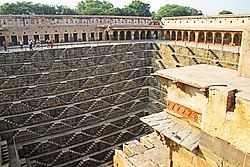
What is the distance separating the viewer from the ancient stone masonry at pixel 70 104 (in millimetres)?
11859

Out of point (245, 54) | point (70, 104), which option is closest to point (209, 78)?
point (245, 54)

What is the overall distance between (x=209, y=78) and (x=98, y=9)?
39.0m

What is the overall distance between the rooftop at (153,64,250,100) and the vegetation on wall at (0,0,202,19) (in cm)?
3399

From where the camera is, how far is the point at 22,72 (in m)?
13.2

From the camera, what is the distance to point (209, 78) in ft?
12.1

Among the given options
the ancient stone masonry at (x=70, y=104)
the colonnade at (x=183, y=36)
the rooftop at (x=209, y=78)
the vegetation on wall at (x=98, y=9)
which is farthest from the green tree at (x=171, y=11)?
the rooftop at (x=209, y=78)

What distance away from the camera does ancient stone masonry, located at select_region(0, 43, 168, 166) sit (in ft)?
38.9

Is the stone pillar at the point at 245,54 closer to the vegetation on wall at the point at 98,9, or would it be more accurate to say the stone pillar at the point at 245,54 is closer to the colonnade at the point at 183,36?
the colonnade at the point at 183,36

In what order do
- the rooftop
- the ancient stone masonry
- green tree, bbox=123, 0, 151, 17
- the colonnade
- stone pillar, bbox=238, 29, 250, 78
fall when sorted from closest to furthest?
the rooftop → stone pillar, bbox=238, 29, 250, 78 → the ancient stone masonry → the colonnade → green tree, bbox=123, 0, 151, 17

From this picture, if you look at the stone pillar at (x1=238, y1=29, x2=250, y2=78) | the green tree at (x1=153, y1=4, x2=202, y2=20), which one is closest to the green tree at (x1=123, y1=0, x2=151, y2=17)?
the green tree at (x1=153, y1=4, x2=202, y2=20)

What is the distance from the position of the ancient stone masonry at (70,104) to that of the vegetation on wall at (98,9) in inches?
889

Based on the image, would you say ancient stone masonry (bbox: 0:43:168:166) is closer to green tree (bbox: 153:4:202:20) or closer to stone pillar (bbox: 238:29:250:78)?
stone pillar (bbox: 238:29:250:78)

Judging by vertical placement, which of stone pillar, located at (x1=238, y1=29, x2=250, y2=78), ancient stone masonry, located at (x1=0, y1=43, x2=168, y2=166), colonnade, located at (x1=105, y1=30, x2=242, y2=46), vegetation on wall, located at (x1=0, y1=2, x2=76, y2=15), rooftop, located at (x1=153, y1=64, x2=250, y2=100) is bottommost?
ancient stone masonry, located at (x1=0, y1=43, x2=168, y2=166)

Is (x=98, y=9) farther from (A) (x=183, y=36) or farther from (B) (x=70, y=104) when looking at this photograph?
(B) (x=70, y=104)
